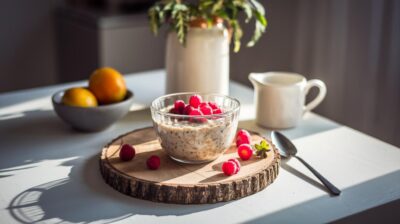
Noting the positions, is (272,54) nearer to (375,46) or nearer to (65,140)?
(375,46)

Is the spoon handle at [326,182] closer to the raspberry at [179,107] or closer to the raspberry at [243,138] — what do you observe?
the raspberry at [243,138]

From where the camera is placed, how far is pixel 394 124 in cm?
214

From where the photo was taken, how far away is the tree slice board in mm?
1152

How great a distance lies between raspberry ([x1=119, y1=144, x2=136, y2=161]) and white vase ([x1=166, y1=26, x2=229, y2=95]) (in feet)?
1.41

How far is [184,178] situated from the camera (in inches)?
47.1

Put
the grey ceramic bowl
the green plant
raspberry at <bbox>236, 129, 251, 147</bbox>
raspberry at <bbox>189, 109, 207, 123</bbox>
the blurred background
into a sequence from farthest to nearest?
1. the blurred background
2. the green plant
3. the grey ceramic bowl
4. raspberry at <bbox>236, 129, 251, 147</bbox>
5. raspberry at <bbox>189, 109, 207, 123</bbox>

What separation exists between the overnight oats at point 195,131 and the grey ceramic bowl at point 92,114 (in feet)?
0.75

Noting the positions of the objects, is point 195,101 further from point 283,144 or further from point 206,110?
point 283,144

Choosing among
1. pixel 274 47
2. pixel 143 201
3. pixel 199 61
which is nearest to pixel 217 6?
pixel 199 61

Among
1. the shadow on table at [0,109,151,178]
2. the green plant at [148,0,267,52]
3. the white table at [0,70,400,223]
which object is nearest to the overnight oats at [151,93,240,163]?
the white table at [0,70,400,223]

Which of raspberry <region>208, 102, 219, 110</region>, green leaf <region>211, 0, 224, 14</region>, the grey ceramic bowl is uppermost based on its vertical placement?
green leaf <region>211, 0, 224, 14</region>

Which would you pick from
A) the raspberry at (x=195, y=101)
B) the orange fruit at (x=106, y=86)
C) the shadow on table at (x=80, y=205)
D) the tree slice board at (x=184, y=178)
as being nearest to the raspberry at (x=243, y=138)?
the tree slice board at (x=184, y=178)

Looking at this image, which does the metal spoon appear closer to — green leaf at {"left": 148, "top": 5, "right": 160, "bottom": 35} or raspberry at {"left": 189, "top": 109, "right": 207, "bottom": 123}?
raspberry at {"left": 189, "top": 109, "right": 207, "bottom": 123}

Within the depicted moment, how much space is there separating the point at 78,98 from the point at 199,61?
0.35 metres
